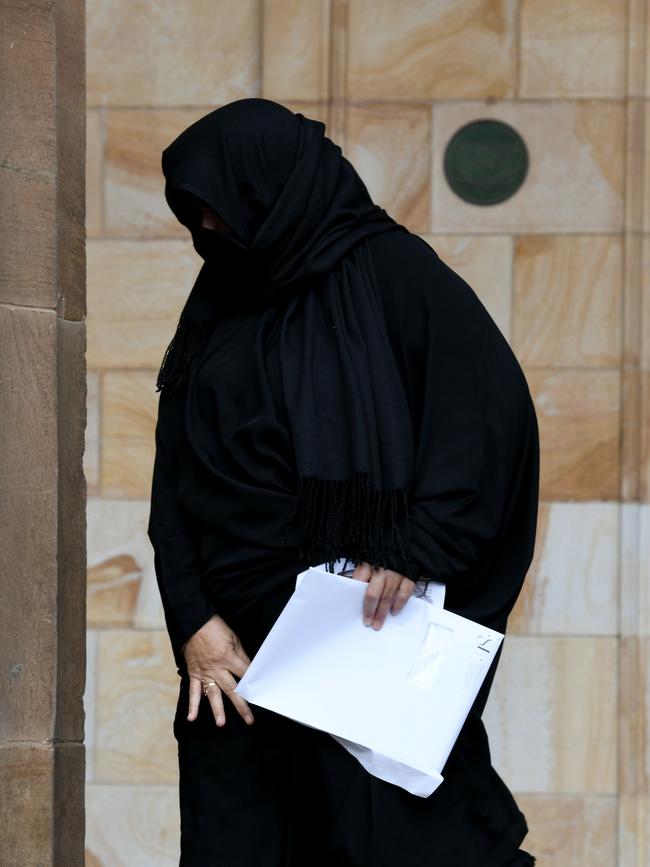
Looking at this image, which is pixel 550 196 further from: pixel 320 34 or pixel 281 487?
pixel 281 487

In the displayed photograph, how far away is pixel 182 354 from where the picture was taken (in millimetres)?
2699

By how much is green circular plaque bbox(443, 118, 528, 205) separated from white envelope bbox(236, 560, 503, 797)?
2341 mm

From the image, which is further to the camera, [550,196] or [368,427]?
[550,196]

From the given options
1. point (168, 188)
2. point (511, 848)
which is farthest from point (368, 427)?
point (511, 848)

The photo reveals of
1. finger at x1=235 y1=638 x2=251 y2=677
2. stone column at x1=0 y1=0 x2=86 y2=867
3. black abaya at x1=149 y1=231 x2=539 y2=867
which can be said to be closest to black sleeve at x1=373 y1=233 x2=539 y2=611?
black abaya at x1=149 y1=231 x2=539 y2=867

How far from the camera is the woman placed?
2477 millimetres

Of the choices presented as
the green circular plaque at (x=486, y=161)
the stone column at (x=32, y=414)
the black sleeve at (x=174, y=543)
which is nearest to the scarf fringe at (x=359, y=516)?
the black sleeve at (x=174, y=543)

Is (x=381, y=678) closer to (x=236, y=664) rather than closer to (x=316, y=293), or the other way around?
(x=236, y=664)

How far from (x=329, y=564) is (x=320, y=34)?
2557 millimetres

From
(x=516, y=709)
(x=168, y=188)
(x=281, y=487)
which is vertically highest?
(x=168, y=188)

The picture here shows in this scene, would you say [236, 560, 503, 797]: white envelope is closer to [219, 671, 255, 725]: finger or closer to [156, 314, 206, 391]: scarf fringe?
[219, 671, 255, 725]: finger

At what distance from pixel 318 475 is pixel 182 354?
15.7 inches

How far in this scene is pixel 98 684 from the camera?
15.4 feet

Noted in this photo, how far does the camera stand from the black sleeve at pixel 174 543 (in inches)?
103
